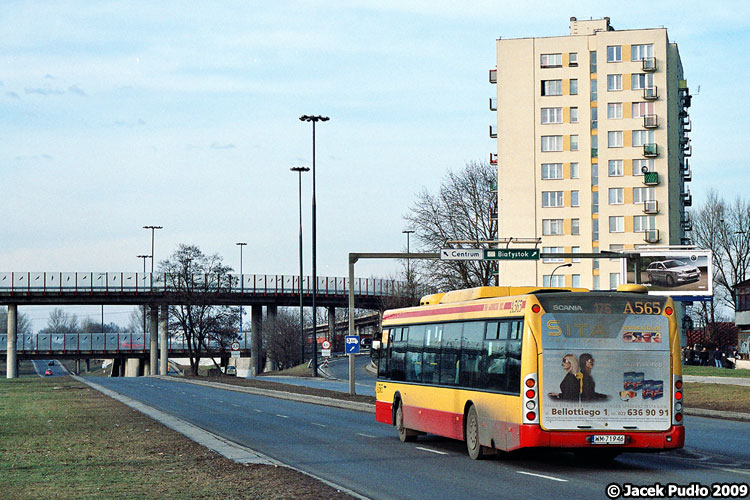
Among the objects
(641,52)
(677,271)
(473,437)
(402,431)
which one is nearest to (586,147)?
(641,52)

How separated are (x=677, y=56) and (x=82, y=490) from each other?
308ft

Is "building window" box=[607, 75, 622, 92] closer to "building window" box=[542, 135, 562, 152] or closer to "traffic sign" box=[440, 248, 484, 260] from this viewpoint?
"building window" box=[542, 135, 562, 152]

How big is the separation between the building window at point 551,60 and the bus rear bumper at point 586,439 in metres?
82.6

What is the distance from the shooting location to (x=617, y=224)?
94.6 meters

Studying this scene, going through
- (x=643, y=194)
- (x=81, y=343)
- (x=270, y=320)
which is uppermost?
(x=643, y=194)

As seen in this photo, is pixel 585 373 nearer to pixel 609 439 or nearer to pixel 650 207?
pixel 609 439

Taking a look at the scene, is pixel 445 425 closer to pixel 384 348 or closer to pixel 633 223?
pixel 384 348

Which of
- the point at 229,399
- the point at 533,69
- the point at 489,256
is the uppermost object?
the point at 533,69

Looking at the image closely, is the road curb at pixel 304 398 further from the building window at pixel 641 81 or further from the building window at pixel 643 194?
the building window at pixel 641 81

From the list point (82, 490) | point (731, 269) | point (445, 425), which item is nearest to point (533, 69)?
point (731, 269)

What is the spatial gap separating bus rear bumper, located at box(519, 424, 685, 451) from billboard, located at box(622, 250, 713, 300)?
5004 centimetres

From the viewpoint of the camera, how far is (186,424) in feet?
92.9

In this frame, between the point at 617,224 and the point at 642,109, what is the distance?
1053 cm

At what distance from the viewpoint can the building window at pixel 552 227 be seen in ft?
314
